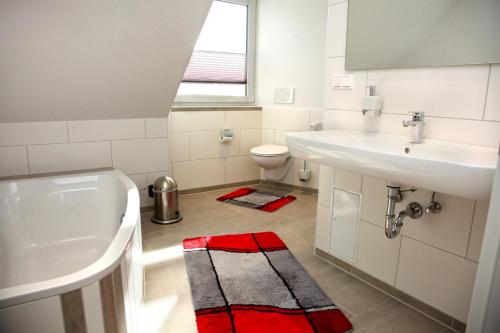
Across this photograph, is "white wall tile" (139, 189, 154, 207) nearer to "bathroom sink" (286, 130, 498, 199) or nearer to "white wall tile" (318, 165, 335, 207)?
"white wall tile" (318, 165, 335, 207)

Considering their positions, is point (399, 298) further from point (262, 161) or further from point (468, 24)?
point (262, 161)

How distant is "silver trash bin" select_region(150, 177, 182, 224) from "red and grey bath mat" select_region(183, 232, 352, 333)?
417 mm

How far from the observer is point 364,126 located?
1.79 metres

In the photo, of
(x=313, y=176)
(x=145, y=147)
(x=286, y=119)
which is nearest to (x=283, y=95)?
(x=286, y=119)

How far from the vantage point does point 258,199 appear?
10.7 feet

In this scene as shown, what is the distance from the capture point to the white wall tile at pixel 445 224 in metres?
1.37

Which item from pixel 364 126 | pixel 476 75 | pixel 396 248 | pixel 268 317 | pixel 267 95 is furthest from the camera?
pixel 267 95

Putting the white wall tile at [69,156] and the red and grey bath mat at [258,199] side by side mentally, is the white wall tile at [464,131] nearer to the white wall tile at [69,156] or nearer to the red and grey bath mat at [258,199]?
the red and grey bath mat at [258,199]

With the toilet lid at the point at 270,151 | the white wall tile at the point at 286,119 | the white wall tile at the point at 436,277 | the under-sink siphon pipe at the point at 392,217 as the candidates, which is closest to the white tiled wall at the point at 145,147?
the white wall tile at the point at 286,119

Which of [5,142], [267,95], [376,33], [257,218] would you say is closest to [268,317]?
[257,218]

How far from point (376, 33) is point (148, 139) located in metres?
1.84

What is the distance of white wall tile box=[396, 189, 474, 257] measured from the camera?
1365mm

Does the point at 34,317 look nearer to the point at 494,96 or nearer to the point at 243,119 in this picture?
the point at 494,96

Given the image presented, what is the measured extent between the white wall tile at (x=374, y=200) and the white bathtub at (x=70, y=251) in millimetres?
1198
